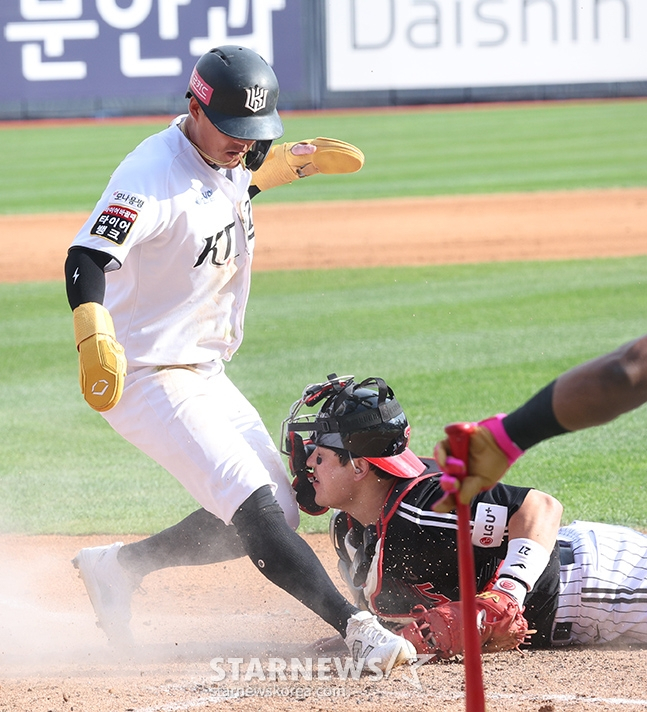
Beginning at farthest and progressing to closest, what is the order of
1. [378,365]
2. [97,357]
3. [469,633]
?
[378,365] < [97,357] < [469,633]

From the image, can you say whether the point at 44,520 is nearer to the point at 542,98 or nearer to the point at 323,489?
the point at 323,489

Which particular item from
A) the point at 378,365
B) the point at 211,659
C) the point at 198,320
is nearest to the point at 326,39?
the point at 378,365

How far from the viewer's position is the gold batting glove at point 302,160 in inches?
177

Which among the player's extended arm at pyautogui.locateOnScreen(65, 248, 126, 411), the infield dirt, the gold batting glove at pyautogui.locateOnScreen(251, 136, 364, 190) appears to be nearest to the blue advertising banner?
the gold batting glove at pyautogui.locateOnScreen(251, 136, 364, 190)

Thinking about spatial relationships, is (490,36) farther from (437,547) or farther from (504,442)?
(504,442)

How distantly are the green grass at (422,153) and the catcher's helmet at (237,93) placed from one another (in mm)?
13552

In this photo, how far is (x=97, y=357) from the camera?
10.6 feet

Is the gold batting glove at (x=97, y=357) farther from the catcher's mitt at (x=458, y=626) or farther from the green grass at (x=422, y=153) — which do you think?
the green grass at (x=422, y=153)

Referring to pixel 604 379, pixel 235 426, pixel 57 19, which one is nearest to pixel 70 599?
pixel 235 426

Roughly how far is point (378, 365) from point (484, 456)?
5.88m

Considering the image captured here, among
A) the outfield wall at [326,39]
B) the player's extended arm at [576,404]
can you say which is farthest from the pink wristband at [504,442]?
the outfield wall at [326,39]

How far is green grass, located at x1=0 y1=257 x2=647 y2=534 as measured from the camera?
588cm

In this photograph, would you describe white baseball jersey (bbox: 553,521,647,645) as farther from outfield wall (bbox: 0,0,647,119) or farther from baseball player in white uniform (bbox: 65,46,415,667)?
outfield wall (bbox: 0,0,647,119)

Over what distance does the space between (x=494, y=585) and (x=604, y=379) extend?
1366 millimetres
